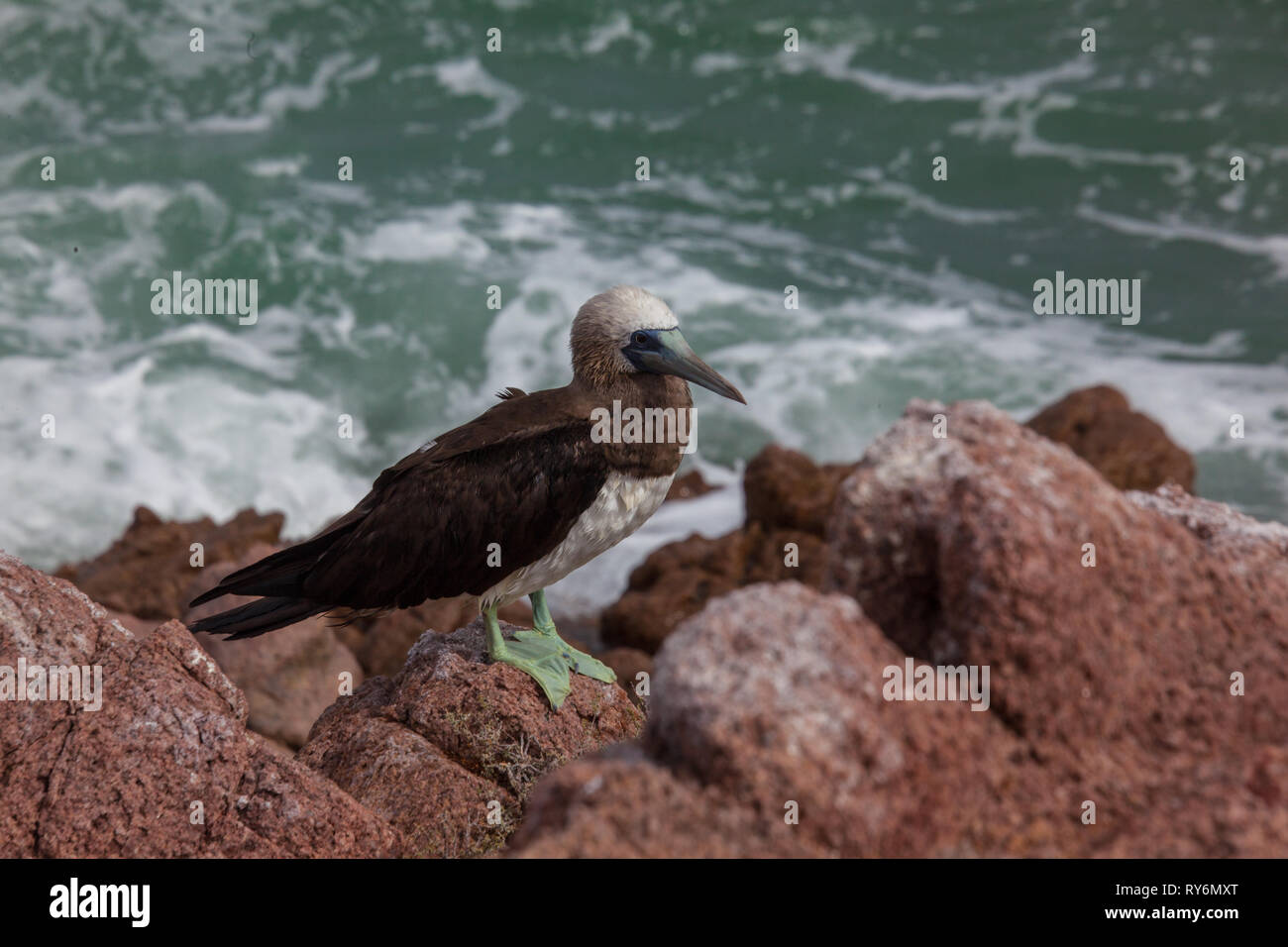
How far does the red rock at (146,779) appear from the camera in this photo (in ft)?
16.5

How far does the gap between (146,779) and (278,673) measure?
502cm

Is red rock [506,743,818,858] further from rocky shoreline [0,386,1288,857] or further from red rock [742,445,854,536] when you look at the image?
red rock [742,445,854,536]

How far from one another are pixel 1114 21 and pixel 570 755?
25.8 meters

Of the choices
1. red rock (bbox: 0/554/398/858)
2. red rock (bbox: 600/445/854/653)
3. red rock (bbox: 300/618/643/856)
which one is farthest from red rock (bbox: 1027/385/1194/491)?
red rock (bbox: 0/554/398/858)

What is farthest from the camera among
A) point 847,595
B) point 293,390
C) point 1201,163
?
point 1201,163

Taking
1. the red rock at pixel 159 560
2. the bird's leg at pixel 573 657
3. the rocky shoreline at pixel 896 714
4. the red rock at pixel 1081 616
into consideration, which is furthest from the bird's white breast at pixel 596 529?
the red rock at pixel 159 560

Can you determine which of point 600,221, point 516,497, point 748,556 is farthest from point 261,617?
point 600,221

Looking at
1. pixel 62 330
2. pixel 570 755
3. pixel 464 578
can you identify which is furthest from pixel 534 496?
pixel 62 330

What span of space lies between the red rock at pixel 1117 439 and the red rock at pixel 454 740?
307 inches

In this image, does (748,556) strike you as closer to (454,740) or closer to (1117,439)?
(1117,439)

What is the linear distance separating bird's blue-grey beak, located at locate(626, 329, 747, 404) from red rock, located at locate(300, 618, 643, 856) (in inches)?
62.6

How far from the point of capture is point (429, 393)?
20438mm
